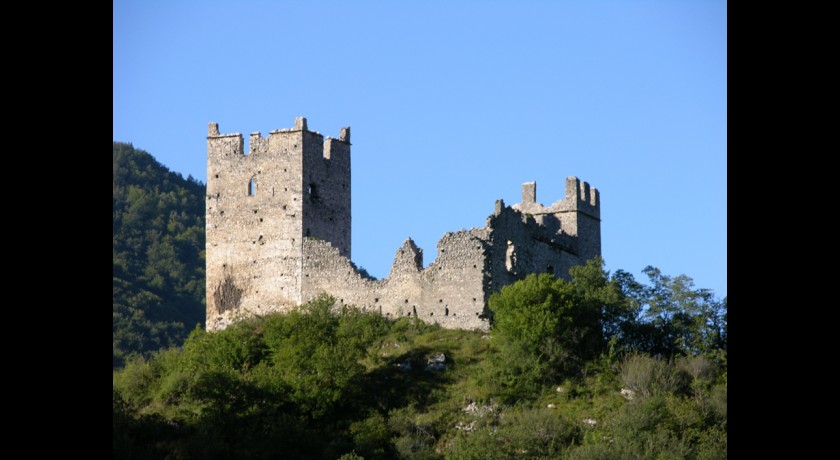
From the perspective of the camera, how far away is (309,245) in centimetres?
3706

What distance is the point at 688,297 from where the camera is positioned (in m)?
36.3

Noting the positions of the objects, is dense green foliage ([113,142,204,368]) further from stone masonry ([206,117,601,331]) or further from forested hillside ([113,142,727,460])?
forested hillside ([113,142,727,460])

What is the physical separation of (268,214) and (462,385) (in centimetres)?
760

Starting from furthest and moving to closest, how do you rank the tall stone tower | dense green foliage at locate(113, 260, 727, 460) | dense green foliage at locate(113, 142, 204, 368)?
dense green foliage at locate(113, 142, 204, 368) < the tall stone tower < dense green foliage at locate(113, 260, 727, 460)

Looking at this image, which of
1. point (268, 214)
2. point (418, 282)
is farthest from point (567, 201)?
point (268, 214)

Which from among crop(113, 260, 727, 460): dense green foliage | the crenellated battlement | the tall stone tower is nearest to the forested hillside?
crop(113, 260, 727, 460): dense green foliage

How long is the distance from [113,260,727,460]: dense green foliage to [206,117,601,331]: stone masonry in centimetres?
69

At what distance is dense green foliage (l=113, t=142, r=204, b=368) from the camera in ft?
255
